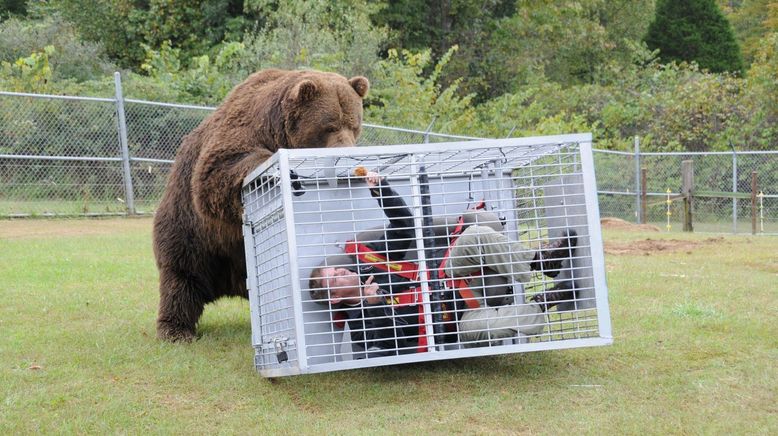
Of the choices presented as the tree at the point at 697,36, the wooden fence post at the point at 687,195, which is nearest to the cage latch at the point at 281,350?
the wooden fence post at the point at 687,195

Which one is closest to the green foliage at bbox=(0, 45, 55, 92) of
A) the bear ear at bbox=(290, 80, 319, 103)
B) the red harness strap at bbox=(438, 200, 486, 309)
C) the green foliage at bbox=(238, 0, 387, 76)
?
the green foliage at bbox=(238, 0, 387, 76)

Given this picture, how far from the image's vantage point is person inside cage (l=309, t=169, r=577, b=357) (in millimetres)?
4383

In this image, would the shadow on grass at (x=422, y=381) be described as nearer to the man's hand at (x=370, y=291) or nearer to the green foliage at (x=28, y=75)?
the man's hand at (x=370, y=291)

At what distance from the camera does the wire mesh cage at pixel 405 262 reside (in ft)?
13.9

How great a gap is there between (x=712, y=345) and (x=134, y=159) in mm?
11039

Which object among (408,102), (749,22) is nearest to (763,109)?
(408,102)

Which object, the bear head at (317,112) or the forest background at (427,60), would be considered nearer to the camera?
the bear head at (317,112)

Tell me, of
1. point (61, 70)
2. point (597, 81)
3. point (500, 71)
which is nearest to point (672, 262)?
point (61, 70)

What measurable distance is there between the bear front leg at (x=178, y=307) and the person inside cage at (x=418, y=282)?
5.10 feet

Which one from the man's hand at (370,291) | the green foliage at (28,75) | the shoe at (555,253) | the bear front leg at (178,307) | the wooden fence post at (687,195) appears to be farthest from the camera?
the wooden fence post at (687,195)

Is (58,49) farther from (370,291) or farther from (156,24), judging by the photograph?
(370,291)

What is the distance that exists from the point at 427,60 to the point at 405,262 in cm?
1976

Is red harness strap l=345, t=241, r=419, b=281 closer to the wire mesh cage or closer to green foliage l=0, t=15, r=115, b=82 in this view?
the wire mesh cage

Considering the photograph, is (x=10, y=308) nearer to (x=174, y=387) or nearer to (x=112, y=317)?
(x=112, y=317)
